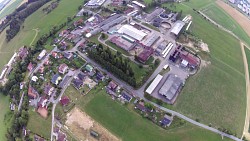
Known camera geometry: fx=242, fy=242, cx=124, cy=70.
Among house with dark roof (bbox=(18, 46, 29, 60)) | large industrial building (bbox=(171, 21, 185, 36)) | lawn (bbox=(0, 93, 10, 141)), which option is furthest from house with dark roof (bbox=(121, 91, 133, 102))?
house with dark roof (bbox=(18, 46, 29, 60))

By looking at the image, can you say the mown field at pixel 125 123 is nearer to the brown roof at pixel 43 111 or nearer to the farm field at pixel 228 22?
the brown roof at pixel 43 111

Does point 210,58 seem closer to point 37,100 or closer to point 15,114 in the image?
point 37,100

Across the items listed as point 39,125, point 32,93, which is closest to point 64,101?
point 39,125

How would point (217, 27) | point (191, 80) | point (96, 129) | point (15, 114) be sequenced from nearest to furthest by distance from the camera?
point (96, 129)
point (15, 114)
point (191, 80)
point (217, 27)

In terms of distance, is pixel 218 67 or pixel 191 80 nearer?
pixel 191 80

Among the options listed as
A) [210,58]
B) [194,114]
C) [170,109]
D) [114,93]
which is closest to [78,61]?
[114,93]

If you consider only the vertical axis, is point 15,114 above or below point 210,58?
below

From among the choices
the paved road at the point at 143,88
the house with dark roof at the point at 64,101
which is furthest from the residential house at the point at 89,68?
the house with dark roof at the point at 64,101

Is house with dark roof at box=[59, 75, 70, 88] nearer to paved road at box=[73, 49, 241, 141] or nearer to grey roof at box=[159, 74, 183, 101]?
paved road at box=[73, 49, 241, 141]
